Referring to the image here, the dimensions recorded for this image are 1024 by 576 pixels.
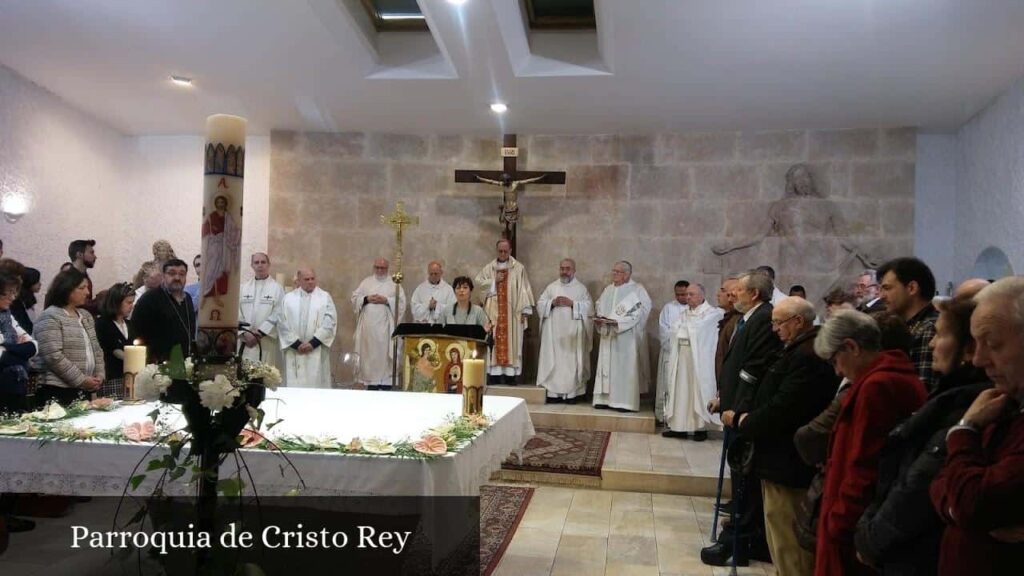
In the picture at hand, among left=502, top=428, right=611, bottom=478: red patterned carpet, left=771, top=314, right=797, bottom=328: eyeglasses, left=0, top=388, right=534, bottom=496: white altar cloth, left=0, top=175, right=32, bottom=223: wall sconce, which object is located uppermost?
left=0, top=175, right=32, bottom=223: wall sconce

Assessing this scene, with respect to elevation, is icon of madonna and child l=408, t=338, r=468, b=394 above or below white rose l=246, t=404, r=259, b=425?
below

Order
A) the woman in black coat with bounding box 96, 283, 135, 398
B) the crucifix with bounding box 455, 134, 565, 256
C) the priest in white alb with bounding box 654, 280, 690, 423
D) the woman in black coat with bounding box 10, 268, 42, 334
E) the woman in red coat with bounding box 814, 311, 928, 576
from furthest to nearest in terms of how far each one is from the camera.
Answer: the crucifix with bounding box 455, 134, 565, 256 → the priest in white alb with bounding box 654, 280, 690, 423 → the woman in black coat with bounding box 10, 268, 42, 334 → the woman in black coat with bounding box 96, 283, 135, 398 → the woman in red coat with bounding box 814, 311, 928, 576

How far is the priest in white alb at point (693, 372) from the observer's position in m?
7.58

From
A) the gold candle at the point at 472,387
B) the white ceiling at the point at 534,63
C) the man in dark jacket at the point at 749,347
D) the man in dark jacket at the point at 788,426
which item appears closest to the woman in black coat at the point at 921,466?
the man in dark jacket at the point at 788,426

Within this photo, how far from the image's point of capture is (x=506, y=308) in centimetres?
960

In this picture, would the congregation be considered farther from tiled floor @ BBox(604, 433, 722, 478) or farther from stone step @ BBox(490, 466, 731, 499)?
stone step @ BBox(490, 466, 731, 499)

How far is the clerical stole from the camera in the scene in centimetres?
948

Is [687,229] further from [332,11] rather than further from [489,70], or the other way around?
[332,11]

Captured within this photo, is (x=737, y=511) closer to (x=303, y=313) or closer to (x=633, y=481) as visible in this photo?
(x=633, y=481)

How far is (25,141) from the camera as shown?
8.52 metres

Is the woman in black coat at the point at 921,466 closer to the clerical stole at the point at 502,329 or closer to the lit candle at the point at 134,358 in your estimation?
the lit candle at the point at 134,358

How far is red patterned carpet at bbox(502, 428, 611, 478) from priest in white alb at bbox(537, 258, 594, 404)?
117 cm

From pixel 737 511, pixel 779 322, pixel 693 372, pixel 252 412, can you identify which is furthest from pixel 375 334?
pixel 252 412

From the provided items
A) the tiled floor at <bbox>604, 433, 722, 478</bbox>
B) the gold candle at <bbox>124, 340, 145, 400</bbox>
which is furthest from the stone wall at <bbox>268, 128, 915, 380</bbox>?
the gold candle at <bbox>124, 340, 145, 400</bbox>
